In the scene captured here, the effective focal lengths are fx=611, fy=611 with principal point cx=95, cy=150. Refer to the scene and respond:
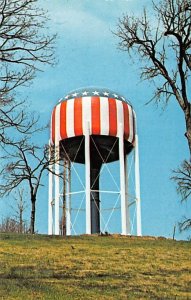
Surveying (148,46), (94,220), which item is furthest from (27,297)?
(94,220)

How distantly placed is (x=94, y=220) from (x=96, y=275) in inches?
731

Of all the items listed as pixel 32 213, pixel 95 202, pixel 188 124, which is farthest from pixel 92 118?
pixel 188 124

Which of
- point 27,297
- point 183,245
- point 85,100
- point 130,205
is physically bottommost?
point 27,297

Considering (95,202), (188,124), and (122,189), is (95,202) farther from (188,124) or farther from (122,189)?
(188,124)

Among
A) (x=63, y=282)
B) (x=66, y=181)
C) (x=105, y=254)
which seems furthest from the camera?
(x=66, y=181)

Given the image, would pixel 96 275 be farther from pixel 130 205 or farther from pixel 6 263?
pixel 130 205

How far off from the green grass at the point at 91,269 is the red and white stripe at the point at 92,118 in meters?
9.87

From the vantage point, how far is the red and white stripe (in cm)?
2842

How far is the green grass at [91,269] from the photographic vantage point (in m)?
10.3

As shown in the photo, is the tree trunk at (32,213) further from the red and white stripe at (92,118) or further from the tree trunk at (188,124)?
the tree trunk at (188,124)

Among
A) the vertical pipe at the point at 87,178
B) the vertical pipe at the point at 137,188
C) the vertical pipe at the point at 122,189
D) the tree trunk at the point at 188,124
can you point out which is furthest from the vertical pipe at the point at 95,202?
the tree trunk at the point at 188,124

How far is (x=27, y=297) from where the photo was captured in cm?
945

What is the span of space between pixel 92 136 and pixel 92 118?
84cm

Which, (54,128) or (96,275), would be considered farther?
(54,128)
